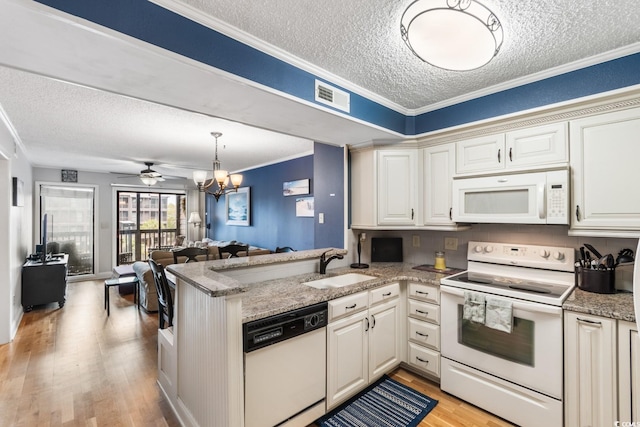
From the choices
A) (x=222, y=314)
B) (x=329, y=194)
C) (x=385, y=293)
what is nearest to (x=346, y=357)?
(x=385, y=293)

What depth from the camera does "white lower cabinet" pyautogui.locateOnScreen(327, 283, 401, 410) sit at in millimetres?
2031

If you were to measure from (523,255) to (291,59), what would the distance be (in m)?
2.33

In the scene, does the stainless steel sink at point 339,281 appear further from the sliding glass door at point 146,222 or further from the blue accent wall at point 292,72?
the sliding glass door at point 146,222

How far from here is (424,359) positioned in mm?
2502

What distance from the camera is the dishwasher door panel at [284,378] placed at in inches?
63.3

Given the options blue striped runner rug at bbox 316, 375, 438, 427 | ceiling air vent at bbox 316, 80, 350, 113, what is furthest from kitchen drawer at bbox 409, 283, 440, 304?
ceiling air vent at bbox 316, 80, 350, 113

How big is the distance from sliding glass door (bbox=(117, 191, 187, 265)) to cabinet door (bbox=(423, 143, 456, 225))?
23.6 feet

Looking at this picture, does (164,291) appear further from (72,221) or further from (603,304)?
(72,221)

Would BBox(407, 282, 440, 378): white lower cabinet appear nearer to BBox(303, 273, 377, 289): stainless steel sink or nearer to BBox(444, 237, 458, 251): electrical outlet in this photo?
BBox(303, 273, 377, 289): stainless steel sink

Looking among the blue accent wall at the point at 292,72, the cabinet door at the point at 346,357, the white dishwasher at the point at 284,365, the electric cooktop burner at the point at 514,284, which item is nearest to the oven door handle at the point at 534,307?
the electric cooktop burner at the point at 514,284

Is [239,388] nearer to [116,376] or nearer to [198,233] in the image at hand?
[116,376]

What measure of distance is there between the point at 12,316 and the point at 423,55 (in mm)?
5010

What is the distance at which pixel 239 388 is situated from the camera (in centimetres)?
152

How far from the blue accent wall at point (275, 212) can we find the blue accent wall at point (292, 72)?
258 centimetres
